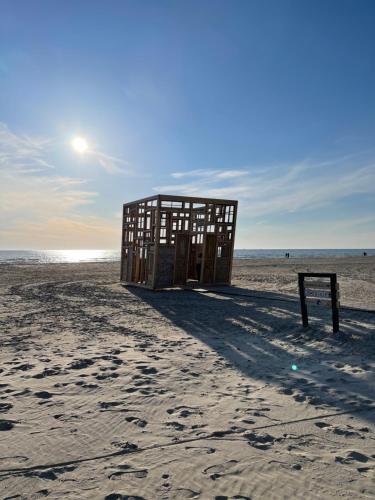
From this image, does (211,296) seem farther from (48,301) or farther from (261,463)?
(261,463)

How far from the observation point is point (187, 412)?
4.37m

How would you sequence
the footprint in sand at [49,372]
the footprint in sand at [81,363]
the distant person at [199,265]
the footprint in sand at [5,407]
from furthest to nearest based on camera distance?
the distant person at [199,265] < the footprint in sand at [81,363] < the footprint in sand at [49,372] < the footprint in sand at [5,407]

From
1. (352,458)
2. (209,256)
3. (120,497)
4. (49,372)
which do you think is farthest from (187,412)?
(209,256)

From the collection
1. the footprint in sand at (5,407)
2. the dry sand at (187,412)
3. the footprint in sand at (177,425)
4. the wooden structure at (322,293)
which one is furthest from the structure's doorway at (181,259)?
the footprint in sand at (177,425)

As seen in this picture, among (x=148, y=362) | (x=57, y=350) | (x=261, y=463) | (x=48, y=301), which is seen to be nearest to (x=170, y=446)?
(x=261, y=463)

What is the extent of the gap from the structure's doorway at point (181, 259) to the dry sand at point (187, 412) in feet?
30.1

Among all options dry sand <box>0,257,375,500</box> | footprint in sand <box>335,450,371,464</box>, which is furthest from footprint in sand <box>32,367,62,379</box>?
footprint in sand <box>335,450,371,464</box>

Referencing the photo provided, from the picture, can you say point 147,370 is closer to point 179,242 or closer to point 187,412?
point 187,412

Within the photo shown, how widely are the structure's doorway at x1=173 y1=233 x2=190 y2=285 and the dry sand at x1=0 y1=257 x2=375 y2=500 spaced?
919cm

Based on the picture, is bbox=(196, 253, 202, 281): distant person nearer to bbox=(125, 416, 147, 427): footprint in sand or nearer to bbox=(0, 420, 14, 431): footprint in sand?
bbox=(125, 416, 147, 427): footprint in sand

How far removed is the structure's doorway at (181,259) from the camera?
60.1 feet

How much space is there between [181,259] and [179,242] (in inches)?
32.3

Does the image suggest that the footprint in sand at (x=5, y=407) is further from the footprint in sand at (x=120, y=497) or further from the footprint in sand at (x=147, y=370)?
the footprint in sand at (x=120, y=497)

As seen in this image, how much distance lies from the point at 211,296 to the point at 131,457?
12.5 m
